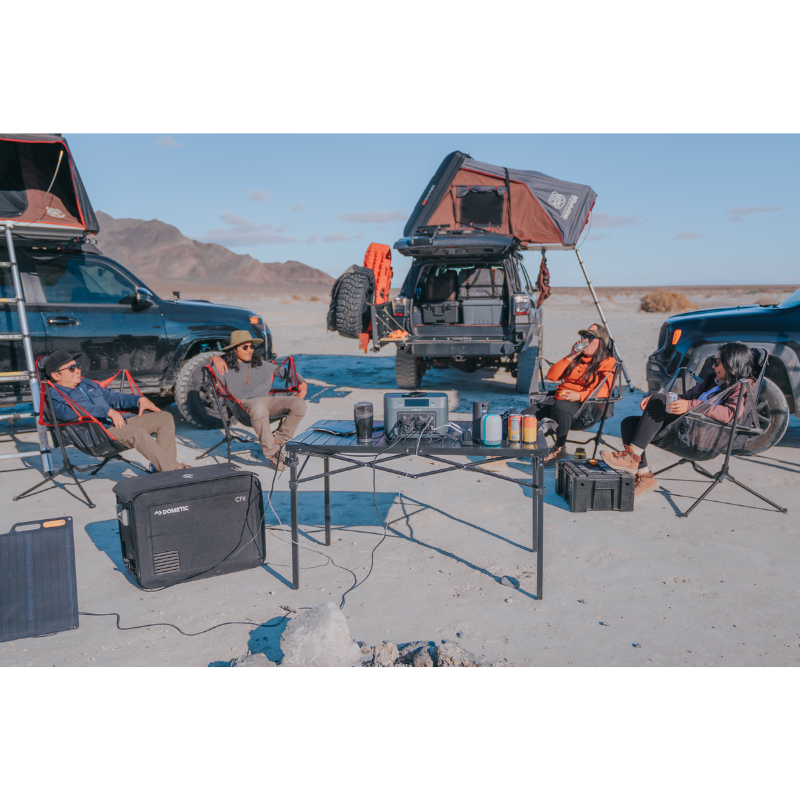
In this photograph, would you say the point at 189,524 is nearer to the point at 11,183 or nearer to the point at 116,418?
the point at 116,418

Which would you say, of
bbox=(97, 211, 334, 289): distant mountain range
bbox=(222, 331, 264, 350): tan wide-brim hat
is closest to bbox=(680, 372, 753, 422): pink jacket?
bbox=(222, 331, 264, 350): tan wide-brim hat

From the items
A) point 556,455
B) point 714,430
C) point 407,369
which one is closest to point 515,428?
point 714,430

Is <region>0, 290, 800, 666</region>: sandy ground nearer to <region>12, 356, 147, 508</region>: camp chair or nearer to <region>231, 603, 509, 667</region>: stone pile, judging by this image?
<region>231, 603, 509, 667</region>: stone pile

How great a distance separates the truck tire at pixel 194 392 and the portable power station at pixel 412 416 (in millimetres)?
3565

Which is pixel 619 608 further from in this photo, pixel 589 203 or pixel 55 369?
pixel 589 203

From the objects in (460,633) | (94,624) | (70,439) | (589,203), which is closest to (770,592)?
(460,633)

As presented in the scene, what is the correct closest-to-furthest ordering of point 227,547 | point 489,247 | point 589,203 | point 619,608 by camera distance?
point 619,608
point 227,547
point 489,247
point 589,203

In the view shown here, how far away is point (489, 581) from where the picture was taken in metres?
3.39

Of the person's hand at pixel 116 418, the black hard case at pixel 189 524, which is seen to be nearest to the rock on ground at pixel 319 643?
the black hard case at pixel 189 524

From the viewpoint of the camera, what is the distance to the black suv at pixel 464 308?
26.6 ft

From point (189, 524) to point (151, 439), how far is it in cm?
147

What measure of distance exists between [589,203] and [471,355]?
3.42m

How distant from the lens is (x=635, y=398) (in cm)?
841

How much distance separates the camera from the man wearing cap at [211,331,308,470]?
5324 mm
